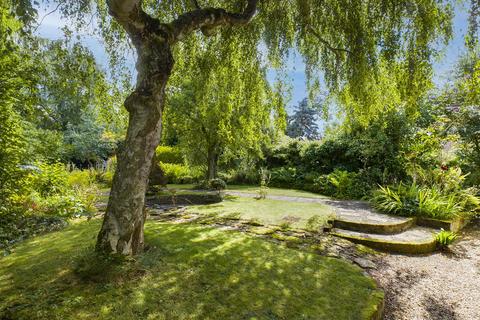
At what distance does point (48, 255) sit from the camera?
12.5 ft

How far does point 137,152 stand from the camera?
11.0 ft

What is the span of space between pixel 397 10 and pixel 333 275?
16.5 feet

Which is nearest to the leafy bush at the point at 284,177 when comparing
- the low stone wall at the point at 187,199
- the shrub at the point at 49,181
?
the low stone wall at the point at 187,199

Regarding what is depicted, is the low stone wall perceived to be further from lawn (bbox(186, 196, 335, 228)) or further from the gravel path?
the gravel path

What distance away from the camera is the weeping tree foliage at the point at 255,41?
3334mm

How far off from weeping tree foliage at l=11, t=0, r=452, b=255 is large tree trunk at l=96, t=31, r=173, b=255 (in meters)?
0.01

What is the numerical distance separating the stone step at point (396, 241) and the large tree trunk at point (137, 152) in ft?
13.9

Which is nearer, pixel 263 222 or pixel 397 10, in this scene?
pixel 397 10

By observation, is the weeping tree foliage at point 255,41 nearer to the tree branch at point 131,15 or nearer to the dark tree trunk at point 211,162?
the tree branch at point 131,15

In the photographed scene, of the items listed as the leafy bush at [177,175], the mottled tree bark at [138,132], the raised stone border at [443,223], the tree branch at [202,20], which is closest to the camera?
the mottled tree bark at [138,132]

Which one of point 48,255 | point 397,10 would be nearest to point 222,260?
point 48,255

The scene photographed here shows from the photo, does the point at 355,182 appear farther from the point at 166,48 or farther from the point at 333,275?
the point at 166,48

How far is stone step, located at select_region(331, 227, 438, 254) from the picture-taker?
5.43 metres

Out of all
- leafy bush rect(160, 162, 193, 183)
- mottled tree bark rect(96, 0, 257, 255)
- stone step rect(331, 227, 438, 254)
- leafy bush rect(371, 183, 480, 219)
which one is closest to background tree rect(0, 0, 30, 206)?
mottled tree bark rect(96, 0, 257, 255)
